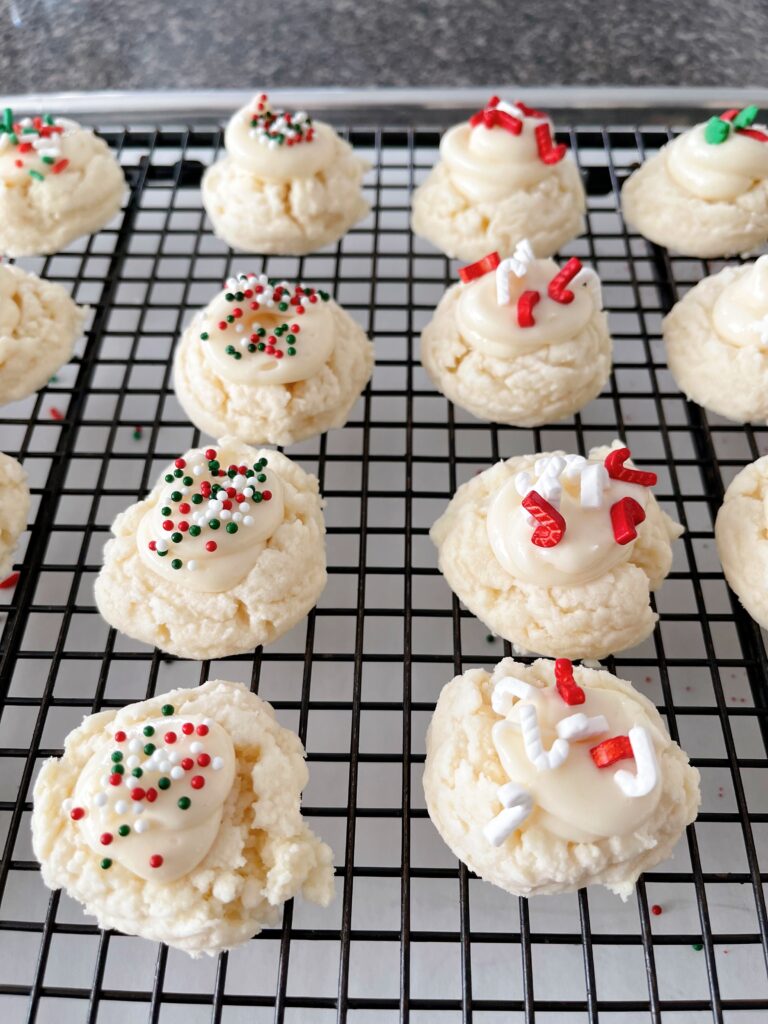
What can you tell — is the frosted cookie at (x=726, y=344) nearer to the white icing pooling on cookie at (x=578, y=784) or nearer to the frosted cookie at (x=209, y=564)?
the white icing pooling on cookie at (x=578, y=784)

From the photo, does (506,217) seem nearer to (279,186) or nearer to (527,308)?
(527,308)

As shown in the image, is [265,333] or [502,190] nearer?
[265,333]

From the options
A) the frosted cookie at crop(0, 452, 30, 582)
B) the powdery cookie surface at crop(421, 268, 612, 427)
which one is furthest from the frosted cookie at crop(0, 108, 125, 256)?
the powdery cookie surface at crop(421, 268, 612, 427)

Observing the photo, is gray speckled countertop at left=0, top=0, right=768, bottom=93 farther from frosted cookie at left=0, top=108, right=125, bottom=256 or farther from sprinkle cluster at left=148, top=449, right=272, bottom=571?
sprinkle cluster at left=148, top=449, right=272, bottom=571

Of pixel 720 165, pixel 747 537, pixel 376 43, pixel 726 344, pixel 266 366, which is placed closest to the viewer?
pixel 747 537

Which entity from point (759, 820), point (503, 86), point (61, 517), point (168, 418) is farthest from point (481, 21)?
point (759, 820)

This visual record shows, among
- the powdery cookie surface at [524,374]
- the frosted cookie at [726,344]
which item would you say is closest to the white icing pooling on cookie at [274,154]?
the powdery cookie surface at [524,374]

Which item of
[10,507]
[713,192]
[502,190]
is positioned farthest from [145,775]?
[713,192]
